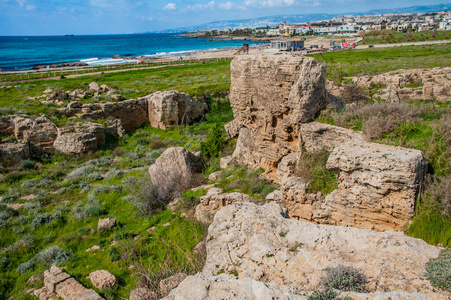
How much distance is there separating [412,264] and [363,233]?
3.23 feet

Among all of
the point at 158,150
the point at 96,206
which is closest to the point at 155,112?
the point at 158,150

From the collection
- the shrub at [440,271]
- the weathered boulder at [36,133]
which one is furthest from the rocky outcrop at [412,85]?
the weathered boulder at [36,133]

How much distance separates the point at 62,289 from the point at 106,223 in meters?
3.30

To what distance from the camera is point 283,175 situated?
1088cm

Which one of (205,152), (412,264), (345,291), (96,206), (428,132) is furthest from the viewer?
(205,152)

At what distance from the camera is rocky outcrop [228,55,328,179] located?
10.3m

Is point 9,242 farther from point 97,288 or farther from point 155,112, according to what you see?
point 155,112

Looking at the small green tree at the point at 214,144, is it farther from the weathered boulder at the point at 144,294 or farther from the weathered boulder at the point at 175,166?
the weathered boulder at the point at 144,294

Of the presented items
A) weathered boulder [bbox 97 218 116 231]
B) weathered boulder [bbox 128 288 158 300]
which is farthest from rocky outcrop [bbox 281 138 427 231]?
weathered boulder [bbox 97 218 116 231]

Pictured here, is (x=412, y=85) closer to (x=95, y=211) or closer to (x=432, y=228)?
(x=432, y=228)

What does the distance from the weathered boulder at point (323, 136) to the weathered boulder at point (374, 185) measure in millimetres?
1001

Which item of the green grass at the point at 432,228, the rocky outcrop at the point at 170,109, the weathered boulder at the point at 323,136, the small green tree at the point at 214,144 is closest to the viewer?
the green grass at the point at 432,228

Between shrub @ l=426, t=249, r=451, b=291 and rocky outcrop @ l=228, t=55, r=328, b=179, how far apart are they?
6575 millimetres

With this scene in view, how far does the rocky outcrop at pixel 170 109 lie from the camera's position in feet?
76.3
